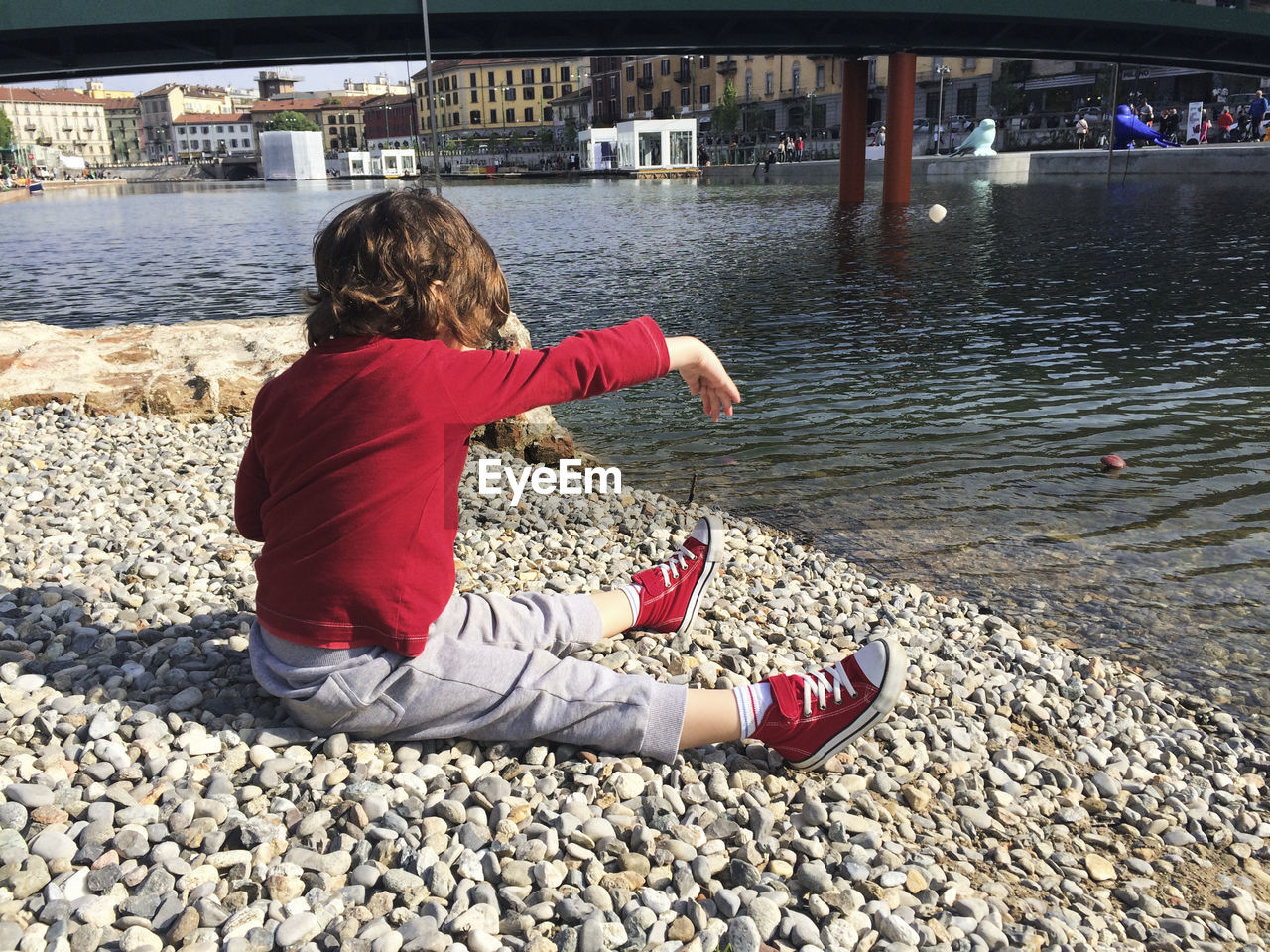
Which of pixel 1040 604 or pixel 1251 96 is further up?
pixel 1251 96

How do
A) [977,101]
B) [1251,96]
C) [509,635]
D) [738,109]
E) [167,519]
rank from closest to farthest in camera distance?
1. [509,635]
2. [167,519]
3. [1251,96]
4. [977,101]
5. [738,109]

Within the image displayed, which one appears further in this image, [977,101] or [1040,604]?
[977,101]

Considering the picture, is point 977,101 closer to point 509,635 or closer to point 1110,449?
point 1110,449

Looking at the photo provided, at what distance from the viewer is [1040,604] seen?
436cm

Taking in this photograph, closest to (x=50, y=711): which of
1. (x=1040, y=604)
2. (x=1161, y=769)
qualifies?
(x=1161, y=769)

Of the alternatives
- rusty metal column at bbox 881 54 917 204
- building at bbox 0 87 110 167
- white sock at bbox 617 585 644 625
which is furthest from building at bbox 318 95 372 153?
white sock at bbox 617 585 644 625

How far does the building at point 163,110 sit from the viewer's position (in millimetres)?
157500

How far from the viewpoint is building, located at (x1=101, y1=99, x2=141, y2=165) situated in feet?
529

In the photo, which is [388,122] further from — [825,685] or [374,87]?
[825,685]

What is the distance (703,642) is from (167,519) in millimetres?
2522

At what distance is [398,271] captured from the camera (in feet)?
7.49

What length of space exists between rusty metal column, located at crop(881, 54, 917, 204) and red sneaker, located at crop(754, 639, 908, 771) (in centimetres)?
2797

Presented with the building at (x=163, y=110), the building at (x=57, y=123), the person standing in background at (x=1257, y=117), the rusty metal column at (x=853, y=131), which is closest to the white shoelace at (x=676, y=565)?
the rusty metal column at (x=853, y=131)

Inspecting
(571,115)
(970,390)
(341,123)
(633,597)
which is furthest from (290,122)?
Answer: (633,597)
